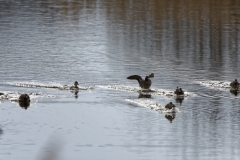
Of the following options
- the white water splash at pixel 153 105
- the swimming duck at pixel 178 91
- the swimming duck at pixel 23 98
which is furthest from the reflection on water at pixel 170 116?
the swimming duck at pixel 23 98

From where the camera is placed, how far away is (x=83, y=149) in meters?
12.9

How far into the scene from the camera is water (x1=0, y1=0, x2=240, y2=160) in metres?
13.4

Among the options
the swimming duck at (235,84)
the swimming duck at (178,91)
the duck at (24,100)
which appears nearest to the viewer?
the duck at (24,100)

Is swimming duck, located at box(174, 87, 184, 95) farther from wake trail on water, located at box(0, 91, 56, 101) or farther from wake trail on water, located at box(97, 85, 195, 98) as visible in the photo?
wake trail on water, located at box(0, 91, 56, 101)

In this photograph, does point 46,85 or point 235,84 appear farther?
point 46,85

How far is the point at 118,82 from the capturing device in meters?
20.9

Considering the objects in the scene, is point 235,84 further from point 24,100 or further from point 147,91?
point 24,100

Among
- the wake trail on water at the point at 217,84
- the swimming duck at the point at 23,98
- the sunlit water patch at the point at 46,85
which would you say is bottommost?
the swimming duck at the point at 23,98

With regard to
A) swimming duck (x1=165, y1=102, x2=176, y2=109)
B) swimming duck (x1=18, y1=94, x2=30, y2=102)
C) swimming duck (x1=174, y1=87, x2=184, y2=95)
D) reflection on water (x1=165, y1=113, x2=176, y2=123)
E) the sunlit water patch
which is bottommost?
reflection on water (x1=165, y1=113, x2=176, y2=123)

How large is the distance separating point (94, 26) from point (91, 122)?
66.0ft

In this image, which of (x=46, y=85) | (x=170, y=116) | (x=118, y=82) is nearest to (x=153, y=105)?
(x=170, y=116)

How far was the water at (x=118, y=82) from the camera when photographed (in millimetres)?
13352

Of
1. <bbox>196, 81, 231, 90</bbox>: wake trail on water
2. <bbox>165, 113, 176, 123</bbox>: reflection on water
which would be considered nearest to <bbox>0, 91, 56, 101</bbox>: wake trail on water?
<bbox>165, 113, 176, 123</bbox>: reflection on water

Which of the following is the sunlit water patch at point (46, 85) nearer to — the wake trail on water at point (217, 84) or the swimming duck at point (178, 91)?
the swimming duck at point (178, 91)
